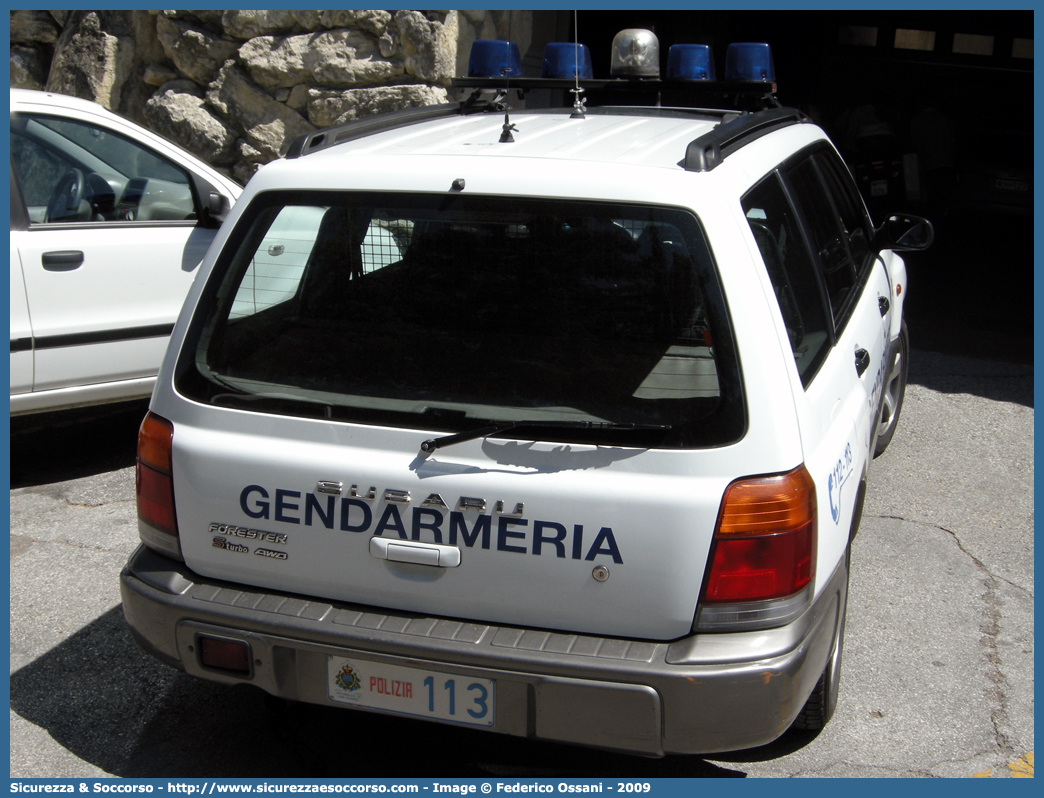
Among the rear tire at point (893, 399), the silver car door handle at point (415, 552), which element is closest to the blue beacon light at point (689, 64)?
the rear tire at point (893, 399)

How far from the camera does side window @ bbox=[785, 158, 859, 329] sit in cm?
293

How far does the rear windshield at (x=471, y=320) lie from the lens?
214cm

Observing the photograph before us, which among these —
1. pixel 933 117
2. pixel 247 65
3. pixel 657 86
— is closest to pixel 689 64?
pixel 657 86

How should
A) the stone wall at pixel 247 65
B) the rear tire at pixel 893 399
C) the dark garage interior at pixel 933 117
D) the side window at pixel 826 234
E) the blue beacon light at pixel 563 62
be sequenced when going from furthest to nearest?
the dark garage interior at pixel 933 117 < the stone wall at pixel 247 65 < the rear tire at pixel 893 399 < the blue beacon light at pixel 563 62 < the side window at pixel 826 234

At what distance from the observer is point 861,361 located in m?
3.00

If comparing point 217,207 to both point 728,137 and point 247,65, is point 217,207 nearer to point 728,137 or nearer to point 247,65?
point 728,137

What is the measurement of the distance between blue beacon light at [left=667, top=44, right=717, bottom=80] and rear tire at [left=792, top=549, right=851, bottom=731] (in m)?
2.08

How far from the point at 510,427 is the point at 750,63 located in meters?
2.41

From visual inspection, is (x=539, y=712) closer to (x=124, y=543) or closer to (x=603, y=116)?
(x=603, y=116)

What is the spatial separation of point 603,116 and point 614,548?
68.4 inches

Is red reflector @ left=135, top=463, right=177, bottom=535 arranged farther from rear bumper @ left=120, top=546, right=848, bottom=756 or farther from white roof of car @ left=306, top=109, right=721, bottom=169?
white roof of car @ left=306, top=109, right=721, bottom=169

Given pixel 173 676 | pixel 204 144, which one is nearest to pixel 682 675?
pixel 173 676

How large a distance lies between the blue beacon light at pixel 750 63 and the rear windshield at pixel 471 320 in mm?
2029

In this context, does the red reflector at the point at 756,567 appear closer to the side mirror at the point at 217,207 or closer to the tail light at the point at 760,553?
the tail light at the point at 760,553
